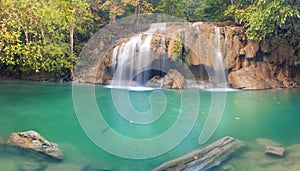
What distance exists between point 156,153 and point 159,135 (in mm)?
908

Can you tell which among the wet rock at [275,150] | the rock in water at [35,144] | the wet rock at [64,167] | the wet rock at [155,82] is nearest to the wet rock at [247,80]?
the wet rock at [155,82]

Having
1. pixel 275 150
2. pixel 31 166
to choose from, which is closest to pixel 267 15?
pixel 275 150

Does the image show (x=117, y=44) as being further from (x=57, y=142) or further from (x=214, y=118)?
(x=57, y=142)

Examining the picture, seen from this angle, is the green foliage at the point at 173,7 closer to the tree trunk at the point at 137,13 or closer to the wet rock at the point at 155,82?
the tree trunk at the point at 137,13

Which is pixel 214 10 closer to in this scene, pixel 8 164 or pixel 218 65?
pixel 218 65

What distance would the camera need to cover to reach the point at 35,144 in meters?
3.60

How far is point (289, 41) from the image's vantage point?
36.6 feet

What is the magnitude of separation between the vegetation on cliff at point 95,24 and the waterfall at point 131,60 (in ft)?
7.34

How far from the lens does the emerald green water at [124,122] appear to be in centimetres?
343

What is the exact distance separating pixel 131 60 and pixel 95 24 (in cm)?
464

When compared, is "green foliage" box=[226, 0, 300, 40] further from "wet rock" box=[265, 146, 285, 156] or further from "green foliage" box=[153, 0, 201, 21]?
"wet rock" box=[265, 146, 285, 156]

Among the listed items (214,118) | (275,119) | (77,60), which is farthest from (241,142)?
(77,60)

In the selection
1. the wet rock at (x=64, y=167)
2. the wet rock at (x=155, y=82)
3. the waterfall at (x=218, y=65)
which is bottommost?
the wet rock at (x=64, y=167)

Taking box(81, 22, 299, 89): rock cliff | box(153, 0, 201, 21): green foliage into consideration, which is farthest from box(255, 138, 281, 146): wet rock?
box(153, 0, 201, 21): green foliage
